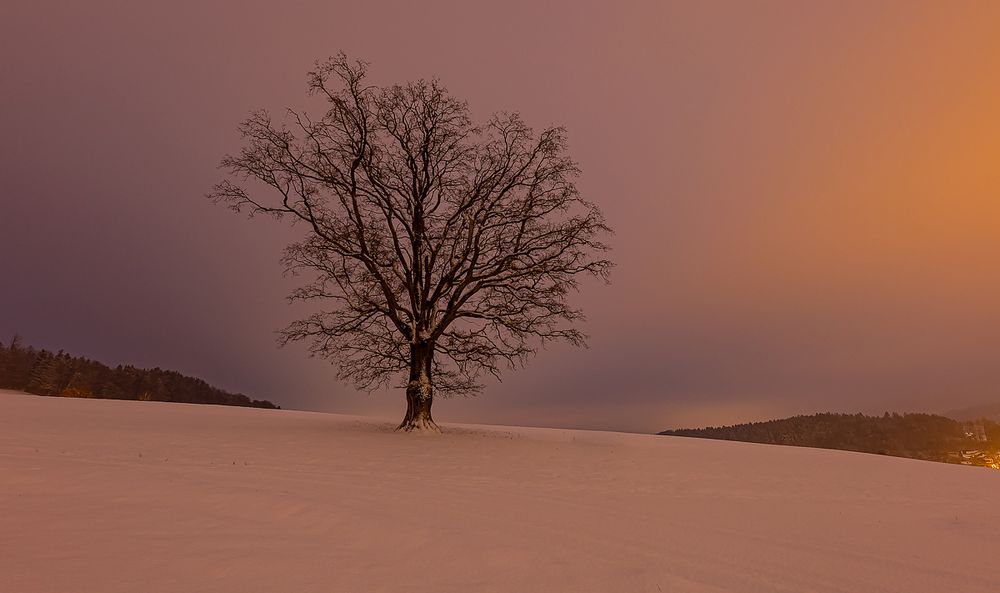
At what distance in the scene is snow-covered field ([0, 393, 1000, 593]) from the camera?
13.1 feet

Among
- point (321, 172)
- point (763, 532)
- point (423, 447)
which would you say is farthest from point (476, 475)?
point (321, 172)

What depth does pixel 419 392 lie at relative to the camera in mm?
18719

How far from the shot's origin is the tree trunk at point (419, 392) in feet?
61.0

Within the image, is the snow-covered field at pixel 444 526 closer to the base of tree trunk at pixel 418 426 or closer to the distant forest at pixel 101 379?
the base of tree trunk at pixel 418 426

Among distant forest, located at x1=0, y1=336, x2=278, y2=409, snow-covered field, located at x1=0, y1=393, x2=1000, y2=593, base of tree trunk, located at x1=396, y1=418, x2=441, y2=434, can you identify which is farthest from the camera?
distant forest, located at x1=0, y1=336, x2=278, y2=409

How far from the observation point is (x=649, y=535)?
5.77 meters

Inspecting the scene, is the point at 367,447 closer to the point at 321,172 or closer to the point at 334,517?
the point at 334,517

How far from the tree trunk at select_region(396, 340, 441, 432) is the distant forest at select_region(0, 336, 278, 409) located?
36.6 m

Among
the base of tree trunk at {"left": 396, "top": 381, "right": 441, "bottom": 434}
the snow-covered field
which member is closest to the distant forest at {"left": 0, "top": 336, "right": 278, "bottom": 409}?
the base of tree trunk at {"left": 396, "top": 381, "right": 441, "bottom": 434}

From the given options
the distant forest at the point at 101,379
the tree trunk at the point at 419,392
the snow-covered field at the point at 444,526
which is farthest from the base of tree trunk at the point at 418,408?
the distant forest at the point at 101,379

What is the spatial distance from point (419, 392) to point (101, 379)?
54.8 metres

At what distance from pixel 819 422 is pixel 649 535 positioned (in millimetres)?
65945

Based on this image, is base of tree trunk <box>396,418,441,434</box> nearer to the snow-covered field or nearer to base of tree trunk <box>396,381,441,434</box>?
base of tree trunk <box>396,381,441,434</box>

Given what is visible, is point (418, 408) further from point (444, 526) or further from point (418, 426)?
point (444, 526)
